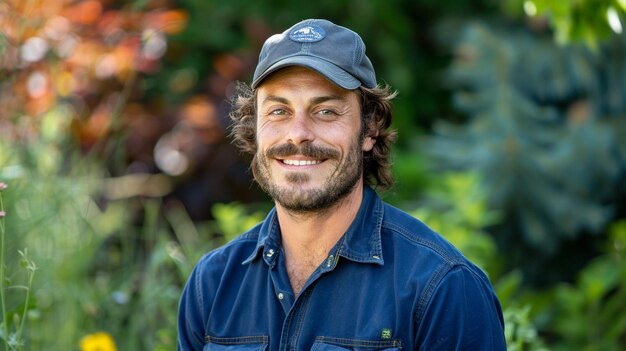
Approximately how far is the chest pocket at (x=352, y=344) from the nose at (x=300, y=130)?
55cm

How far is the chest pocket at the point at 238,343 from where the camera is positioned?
2842 mm

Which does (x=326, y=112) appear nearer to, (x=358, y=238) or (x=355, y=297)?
(x=358, y=238)

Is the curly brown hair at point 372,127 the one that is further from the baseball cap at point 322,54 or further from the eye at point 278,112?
the eye at point 278,112

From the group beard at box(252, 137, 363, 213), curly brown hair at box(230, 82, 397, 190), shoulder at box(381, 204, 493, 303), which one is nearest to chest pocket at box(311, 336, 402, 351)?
shoulder at box(381, 204, 493, 303)

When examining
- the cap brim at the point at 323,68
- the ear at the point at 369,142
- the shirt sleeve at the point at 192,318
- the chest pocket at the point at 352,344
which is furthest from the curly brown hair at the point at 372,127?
the chest pocket at the point at 352,344

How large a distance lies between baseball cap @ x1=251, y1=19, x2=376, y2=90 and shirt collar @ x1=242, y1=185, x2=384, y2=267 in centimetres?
36

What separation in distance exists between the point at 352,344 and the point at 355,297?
135 mm

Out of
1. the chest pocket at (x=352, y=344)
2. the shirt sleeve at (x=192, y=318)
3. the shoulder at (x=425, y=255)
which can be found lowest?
the shirt sleeve at (x=192, y=318)

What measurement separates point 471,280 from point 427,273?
0.41 ft

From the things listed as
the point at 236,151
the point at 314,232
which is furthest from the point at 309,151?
the point at 236,151

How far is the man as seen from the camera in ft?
8.71

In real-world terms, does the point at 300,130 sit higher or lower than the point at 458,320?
higher

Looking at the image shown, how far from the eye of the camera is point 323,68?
9.00 ft

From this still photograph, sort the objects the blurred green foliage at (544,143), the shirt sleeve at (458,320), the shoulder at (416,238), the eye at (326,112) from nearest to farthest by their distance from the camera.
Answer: the shirt sleeve at (458,320) < the shoulder at (416,238) < the eye at (326,112) < the blurred green foliage at (544,143)
